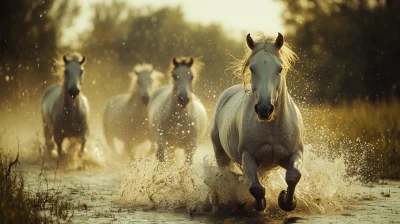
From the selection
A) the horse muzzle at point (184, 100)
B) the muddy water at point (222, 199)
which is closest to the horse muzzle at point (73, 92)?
the horse muzzle at point (184, 100)

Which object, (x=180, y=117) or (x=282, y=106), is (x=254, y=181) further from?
(x=180, y=117)

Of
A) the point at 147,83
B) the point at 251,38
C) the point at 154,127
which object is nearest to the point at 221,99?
the point at 251,38

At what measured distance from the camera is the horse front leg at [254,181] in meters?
7.19

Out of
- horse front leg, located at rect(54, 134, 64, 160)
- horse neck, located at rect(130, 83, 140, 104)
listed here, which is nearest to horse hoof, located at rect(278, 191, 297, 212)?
horse front leg, located at rect(54, 134, 64, 160)

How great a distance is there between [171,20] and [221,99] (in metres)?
→ 49.9

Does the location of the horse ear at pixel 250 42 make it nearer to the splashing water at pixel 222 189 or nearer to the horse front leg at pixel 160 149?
the splashing water at pixel 222 189

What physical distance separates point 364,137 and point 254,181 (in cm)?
653

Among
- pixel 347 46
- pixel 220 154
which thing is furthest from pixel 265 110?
pixel 347 46

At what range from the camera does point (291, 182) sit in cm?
720

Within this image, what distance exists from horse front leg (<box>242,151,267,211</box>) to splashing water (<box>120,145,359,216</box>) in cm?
46

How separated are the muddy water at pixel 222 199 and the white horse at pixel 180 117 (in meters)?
2.27

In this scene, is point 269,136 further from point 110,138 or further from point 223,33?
point 223,33

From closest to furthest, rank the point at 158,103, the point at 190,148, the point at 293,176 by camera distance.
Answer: the point at 293,176
the point at 190,148
the point at 158,103

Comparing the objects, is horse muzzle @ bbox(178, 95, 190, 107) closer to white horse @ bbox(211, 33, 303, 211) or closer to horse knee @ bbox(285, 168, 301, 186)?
white horse @ bbox(211, 33, 303, 211)
